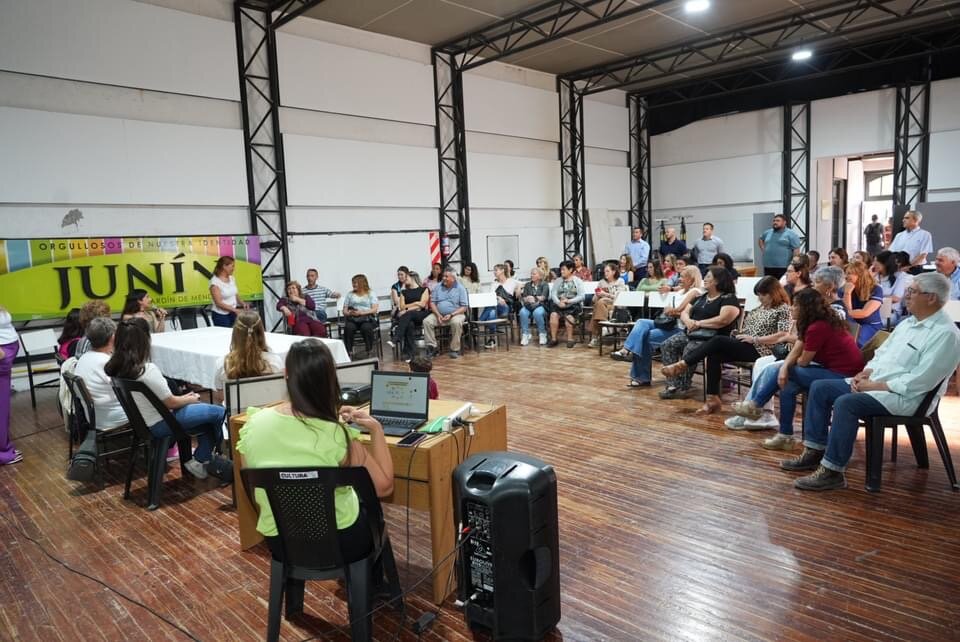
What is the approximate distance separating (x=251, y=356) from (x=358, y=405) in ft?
3.44

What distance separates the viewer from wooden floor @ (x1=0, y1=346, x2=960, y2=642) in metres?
2.46

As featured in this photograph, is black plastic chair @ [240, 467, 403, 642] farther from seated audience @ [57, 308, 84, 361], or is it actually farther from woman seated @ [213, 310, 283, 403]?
seated audience @ [57, 308, 84, 361]

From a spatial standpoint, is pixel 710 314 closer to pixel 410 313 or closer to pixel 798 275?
pixel 798 275

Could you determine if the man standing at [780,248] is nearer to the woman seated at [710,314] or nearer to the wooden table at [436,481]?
the woman seated at [710,314]

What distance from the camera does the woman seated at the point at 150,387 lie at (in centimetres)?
359

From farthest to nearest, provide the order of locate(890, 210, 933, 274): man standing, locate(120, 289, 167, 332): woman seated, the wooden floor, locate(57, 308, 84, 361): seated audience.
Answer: locate(890, 210, 933, 274): man standing
locate(120, 289, 167, 332): woman seated
locate(57, 308, 84, 361): seated audience
the wooden floor

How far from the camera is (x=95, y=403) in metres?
4.00

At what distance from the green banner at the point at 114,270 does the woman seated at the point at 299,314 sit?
28.5 inches

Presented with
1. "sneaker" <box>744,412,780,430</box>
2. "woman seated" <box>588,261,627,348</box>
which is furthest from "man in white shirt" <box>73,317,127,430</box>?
"woman seated" <box>588,261,627,348</box>

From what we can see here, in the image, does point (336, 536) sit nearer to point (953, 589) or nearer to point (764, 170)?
point (953, 589)

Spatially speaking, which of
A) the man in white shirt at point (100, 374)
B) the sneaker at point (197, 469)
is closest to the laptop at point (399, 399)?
the sneaker at point (197, 469)

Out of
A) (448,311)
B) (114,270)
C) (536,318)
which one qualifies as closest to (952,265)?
(536,318)

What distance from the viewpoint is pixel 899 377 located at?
11.3ft

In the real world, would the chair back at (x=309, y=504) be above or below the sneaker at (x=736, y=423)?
above
